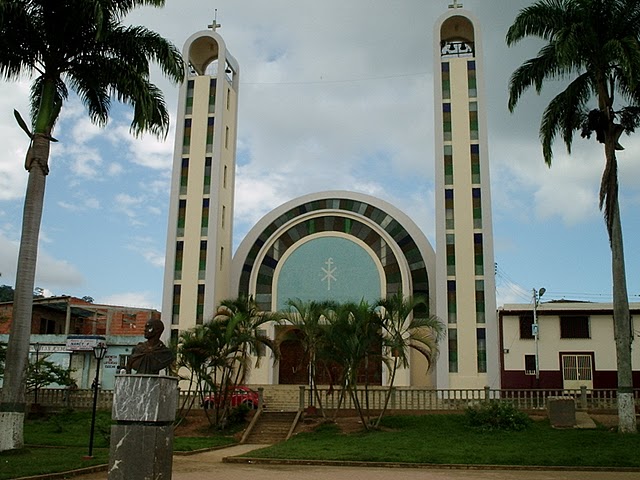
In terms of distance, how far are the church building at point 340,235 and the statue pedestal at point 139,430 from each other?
78.0ft

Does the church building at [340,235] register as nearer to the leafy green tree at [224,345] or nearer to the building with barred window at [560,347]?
the building with barred window at [560,347]

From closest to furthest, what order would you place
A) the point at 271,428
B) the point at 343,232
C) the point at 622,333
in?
1. the point at 622,333
2. the point at 271,428
3. the point at 343,232

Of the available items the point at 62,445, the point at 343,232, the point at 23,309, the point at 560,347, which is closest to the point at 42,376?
the point at 62,445

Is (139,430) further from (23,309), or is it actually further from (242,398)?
(242,398)

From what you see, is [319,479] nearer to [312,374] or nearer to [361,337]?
[361,337]

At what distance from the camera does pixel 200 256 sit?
119 feet

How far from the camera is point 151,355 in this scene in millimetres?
10984

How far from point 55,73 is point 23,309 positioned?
261 inches

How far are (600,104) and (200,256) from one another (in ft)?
67.1

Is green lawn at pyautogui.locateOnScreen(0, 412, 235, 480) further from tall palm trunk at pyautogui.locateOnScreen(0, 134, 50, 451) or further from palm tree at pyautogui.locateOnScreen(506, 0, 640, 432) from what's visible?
palm tree at pyautogui.locateOnScreen(506, 0, 640, 432)

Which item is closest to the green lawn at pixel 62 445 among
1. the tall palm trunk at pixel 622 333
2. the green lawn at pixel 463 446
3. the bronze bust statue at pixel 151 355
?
the green lawn at pixel 463 446

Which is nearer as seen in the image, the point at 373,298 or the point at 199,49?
the point at 373,298

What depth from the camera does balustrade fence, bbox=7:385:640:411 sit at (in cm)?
2708

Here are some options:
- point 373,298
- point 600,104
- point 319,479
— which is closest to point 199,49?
point 373,298
